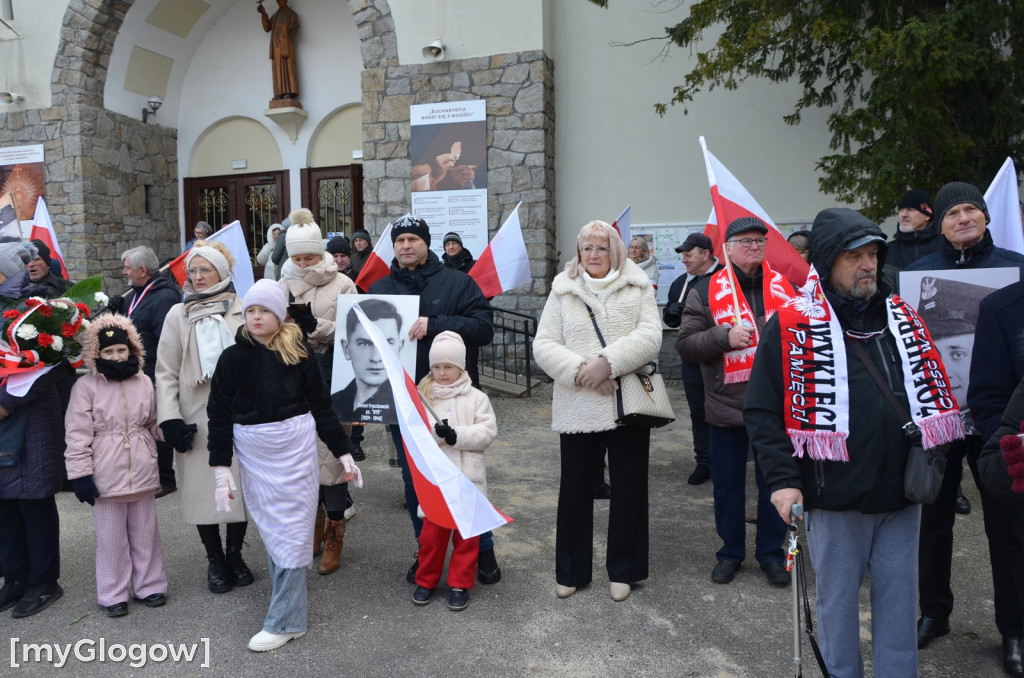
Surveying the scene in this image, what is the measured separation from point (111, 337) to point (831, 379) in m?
3.21

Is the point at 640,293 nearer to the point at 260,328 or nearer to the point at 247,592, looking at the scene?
the point at 260,328

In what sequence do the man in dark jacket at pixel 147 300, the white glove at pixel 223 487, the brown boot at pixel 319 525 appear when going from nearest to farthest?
the white glove at pixel 223 487
the brown boot at pixel 319 525
the man in dark jacket at pixel 147 300

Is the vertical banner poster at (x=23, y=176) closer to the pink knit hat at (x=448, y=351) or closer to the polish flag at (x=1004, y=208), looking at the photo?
the pink knit hat at (x=448, y=351)

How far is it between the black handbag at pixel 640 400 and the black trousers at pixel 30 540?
288 cm

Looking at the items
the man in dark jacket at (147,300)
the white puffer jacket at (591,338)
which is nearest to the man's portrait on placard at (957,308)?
the white puffer jacket at (591,338)

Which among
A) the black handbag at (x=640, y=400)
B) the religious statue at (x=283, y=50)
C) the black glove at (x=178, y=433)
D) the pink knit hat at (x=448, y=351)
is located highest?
the religious statue at (x=283, y=50)

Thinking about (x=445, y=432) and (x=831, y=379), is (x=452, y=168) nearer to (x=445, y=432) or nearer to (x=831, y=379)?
(x=445, y=432)

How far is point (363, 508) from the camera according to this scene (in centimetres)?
521

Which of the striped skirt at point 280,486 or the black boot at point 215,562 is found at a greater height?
the striped skirt at point 280,486

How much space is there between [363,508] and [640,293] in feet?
8.52

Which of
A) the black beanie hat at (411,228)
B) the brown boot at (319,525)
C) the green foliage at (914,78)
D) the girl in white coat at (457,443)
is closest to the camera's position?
the girl in white coat at (457,443)

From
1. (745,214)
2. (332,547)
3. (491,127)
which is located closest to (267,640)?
(332,547)

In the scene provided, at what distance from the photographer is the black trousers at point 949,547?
306 centimetres

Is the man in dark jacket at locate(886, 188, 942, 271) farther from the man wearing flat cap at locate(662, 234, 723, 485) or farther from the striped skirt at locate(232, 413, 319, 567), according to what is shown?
the striped skirt at locate(232, 413, 319, 567)
